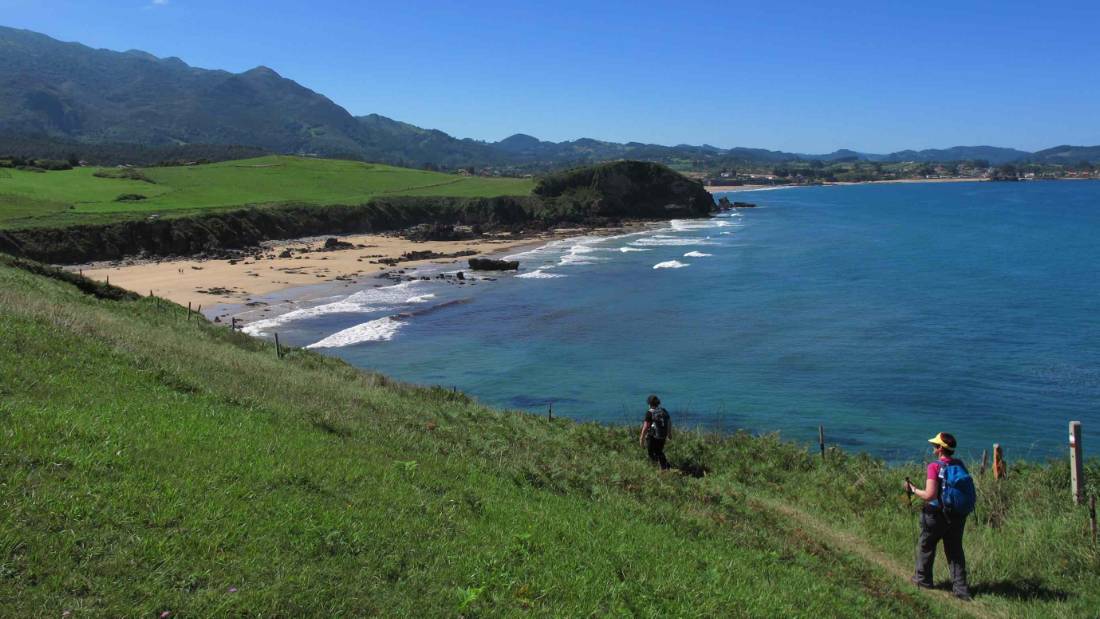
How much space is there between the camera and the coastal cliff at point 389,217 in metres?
58.0

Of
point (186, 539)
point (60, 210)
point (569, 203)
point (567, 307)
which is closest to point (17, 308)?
point (186, 539)

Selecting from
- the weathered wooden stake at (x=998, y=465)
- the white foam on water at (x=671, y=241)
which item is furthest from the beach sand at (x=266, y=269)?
the weathered wooden stake at (x=998, y=465)

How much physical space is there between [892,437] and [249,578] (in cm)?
2228

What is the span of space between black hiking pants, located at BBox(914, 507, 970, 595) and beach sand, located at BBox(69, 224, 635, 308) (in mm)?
40983

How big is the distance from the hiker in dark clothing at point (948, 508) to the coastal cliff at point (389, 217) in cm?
5759

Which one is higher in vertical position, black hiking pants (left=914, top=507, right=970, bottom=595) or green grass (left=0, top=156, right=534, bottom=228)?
green grass (left=0, top=156, right=534, bottom=228)

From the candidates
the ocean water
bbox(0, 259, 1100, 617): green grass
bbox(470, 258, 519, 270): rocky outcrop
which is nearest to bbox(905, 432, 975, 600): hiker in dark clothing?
bbox(0, 259, 1100, 617): green grass

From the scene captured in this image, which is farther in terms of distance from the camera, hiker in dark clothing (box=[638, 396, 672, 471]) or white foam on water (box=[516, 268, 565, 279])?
white foam on water (box=[516, 268, 565, 279])

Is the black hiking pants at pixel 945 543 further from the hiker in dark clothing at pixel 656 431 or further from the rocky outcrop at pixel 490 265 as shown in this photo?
the rocky outcrop at pixel 490 265

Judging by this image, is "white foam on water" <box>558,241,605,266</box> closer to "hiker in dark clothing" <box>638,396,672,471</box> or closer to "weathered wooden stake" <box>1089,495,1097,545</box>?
"hiker in dark clothing" <box>638,396,672,471</box>

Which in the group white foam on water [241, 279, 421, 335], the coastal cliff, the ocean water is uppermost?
the coastal cliff

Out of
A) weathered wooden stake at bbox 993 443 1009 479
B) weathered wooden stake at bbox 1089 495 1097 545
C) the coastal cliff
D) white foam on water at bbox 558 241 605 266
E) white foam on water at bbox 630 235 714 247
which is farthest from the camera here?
white foam on water at bbox 630 235 714 247

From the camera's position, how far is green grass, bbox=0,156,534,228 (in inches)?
2499

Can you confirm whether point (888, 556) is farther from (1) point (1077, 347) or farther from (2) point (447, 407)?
Result: (1) point (1077, 347)
